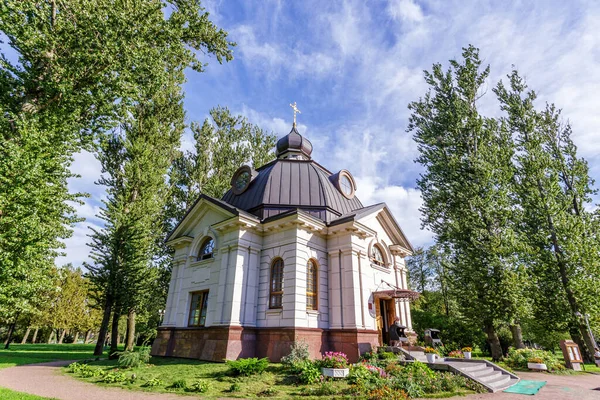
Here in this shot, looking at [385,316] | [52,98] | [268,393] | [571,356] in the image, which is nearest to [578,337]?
[571,356]

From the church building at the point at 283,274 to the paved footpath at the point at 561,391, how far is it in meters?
5.18

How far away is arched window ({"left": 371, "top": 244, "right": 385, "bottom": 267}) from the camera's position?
53.6ft

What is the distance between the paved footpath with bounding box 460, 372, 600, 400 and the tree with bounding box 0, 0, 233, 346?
44.0 ft

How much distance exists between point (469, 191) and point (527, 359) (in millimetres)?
9087

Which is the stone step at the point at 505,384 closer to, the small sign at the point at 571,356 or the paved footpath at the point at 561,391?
the paved footpath at the point at 561,391

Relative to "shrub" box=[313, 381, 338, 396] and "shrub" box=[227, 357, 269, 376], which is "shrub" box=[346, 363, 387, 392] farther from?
"shrub" box=[227, 357, 269, 376]

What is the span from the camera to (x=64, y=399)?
7504mm

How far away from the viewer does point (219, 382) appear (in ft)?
31.1

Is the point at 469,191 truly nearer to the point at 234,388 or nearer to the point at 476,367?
the point at 476,367

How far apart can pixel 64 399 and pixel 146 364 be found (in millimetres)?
5583

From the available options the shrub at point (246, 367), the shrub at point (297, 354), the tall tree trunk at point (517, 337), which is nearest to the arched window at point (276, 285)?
the shrub at point (297, 354)

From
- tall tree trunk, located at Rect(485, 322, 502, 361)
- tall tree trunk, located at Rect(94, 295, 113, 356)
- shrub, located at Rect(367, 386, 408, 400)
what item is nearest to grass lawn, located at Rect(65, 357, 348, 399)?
shrub, located at Rect(367, 386, 408, 400)

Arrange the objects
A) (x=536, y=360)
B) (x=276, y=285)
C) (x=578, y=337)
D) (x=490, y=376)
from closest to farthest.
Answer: (x=490, y=376)
(x=276, y=285)
(x=536, y=360)
(x=578, y=337)

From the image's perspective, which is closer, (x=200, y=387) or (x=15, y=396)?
(x=15, y=396)
